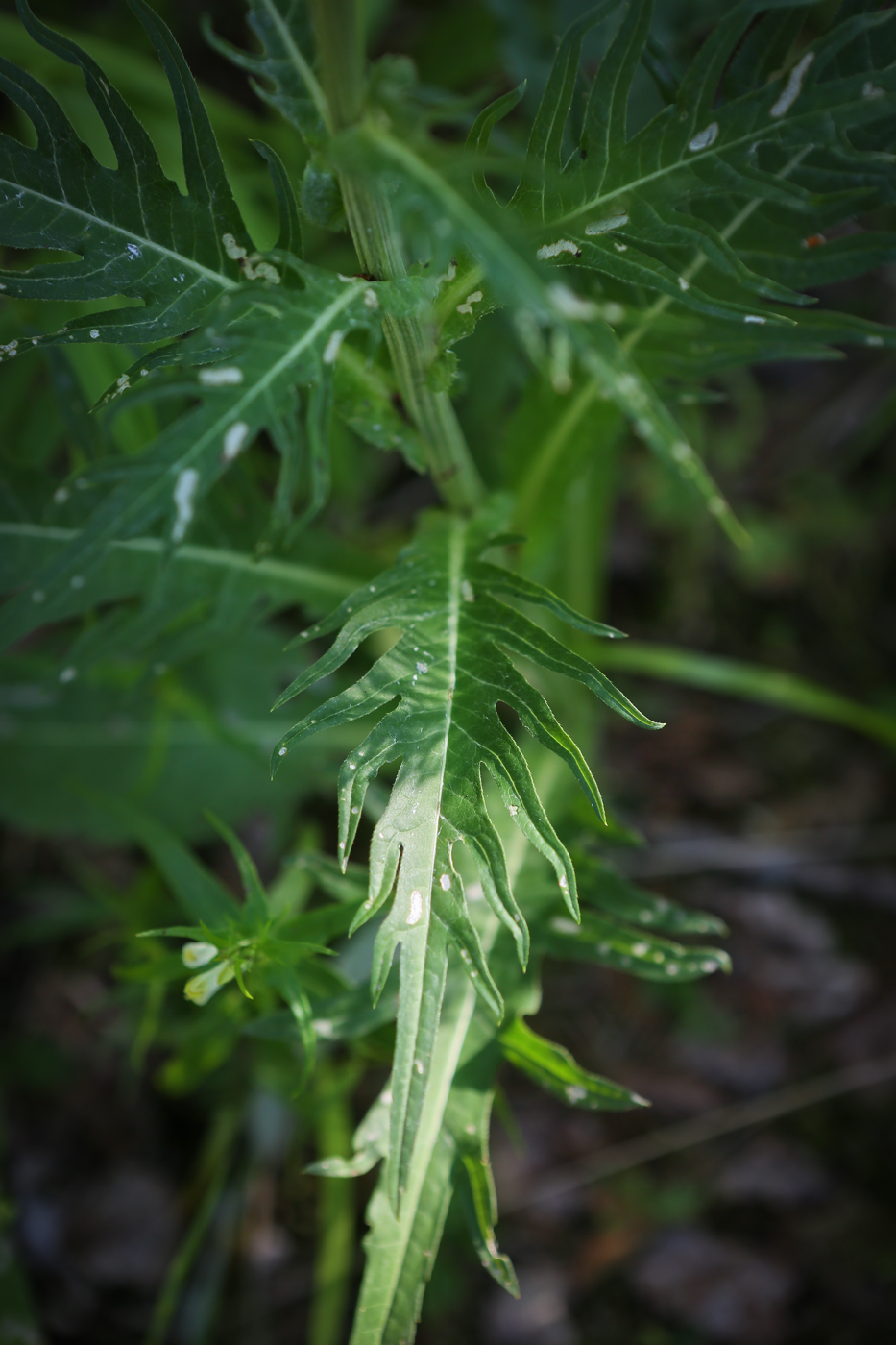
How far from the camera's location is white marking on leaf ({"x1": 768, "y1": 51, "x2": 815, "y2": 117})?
0.63m

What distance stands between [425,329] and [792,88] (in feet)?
1.18

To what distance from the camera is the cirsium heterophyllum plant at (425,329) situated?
1.74 ft

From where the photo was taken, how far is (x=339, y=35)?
54 centimetres

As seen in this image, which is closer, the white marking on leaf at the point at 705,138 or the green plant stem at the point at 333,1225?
the white marking on leaf at the point at 705,138

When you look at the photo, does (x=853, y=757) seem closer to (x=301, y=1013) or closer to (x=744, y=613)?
(x=744, y=613)

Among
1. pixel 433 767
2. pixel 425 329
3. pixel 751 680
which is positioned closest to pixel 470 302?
pixel 425 329

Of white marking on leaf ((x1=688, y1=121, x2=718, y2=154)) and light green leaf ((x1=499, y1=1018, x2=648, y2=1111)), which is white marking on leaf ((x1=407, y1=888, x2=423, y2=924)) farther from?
white marking on leaf ((x1=688, y1=121, x2=718, y2=154))

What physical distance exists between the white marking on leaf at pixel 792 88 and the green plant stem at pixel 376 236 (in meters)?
0.34

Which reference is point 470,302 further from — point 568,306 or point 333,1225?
point 333,1225

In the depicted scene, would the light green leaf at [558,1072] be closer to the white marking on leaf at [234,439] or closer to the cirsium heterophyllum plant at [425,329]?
the cirsium heterophyllum plant at [425,329]

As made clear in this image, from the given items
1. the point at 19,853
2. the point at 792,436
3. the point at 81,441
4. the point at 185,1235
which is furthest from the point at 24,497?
the point at 792,436

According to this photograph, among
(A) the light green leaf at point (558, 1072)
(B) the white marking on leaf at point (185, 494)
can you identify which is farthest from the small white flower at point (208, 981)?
(B) the white marking on leaf at point (185, 494)

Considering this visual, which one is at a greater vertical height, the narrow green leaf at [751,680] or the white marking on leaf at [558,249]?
the white marking on leaf at [558,249]

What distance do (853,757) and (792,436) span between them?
Result: 872 millimetres
